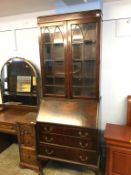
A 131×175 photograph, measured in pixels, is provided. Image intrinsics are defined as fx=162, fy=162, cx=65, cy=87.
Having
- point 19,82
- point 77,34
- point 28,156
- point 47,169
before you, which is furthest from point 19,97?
point 77,34

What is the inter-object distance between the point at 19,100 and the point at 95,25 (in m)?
1.80

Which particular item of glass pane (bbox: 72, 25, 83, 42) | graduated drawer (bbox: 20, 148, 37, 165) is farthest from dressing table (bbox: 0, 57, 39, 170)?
glass pane (bbox: 72, 25, 83, 42)

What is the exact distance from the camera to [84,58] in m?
2.10

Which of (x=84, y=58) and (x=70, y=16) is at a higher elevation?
(x=70, y=16)

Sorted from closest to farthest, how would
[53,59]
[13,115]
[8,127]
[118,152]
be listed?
[118,152], [53,59], [8,127], [13,115]

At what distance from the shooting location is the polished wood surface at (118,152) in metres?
1.90

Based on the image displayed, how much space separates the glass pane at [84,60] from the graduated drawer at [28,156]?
3.45ft

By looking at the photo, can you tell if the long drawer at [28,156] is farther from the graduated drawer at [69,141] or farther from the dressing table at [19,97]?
the graduated drawer at [69,141]

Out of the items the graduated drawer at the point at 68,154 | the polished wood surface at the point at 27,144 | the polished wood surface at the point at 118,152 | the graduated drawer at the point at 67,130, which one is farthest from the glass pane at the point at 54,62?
the polished wood surface at the point at 118,152

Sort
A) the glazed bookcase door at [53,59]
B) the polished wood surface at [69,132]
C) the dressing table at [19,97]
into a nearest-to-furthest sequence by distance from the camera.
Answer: the polished wood surface at [69,132]
the glazed bookcase door at [53,59]
the dressing table at [19,97]

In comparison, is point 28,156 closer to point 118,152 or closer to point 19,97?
point 19,97

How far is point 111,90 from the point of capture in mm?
2430

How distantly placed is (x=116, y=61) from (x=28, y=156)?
1874 millimetres

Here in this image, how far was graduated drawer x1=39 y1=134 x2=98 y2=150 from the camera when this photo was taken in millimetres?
1978
